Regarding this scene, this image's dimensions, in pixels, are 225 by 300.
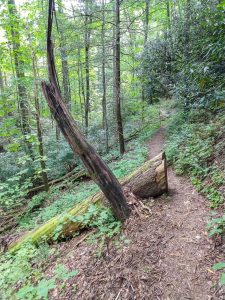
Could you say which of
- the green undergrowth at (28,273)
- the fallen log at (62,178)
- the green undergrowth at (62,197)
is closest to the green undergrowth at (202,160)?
the green undergrowth at (62,197)

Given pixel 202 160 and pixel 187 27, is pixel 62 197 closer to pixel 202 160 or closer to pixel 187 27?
pixel 202 160

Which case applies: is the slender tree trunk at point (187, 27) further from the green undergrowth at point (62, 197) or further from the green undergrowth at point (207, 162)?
the green undergrowth at point (62, 197)

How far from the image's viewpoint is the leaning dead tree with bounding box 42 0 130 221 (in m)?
3.16

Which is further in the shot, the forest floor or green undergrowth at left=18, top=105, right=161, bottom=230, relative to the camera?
green undergrowth at left=18, top=105, right=161, bottom=230

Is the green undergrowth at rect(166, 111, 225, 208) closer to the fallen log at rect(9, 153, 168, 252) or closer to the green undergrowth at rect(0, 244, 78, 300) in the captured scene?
the fallen log at rect(9, 153, 168, 252)

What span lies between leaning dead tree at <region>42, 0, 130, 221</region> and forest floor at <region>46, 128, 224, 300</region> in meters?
0.41

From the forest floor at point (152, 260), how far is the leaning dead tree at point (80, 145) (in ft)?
1.33

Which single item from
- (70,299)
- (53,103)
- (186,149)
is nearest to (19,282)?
(70,299)

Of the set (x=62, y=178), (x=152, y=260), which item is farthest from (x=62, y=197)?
(x=152, y=260)

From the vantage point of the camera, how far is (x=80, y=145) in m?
3.34

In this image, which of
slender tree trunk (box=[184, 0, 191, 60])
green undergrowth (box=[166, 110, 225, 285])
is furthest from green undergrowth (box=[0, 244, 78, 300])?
slender tree trunk (box=[184, 0, 191, 60])

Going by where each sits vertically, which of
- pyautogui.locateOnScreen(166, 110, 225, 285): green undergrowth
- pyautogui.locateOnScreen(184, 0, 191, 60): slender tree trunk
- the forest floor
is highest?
pyautogui.locateOnScreen(184, 0, 191, 60): slender tree trunk

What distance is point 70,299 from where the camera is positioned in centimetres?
259

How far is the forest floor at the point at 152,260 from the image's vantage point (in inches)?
95.9
